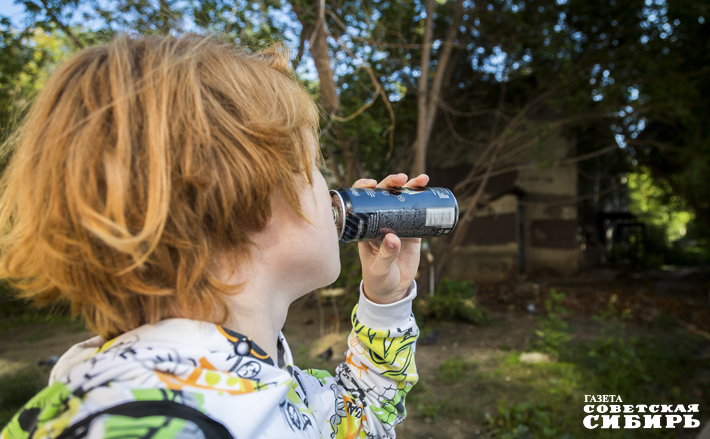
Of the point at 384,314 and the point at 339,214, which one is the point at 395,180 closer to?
the point at 339,214

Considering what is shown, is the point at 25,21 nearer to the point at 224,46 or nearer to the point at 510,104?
the point at 224,46

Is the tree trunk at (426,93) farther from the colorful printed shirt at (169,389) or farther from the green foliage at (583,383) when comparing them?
the colorful printed shirt at (169,389)

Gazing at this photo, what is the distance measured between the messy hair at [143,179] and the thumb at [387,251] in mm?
341

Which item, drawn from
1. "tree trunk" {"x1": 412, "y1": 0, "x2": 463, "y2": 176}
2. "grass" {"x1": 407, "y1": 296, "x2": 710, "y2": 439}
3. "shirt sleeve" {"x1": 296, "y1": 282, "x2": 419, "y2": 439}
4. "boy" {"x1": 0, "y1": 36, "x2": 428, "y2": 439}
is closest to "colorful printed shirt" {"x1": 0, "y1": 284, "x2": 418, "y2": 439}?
"boy" {"x1": 0, "y1": 36, "x2": 428, "y2": 439}

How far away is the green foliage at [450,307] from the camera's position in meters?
5.64

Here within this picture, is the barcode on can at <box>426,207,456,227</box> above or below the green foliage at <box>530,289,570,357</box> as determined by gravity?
above

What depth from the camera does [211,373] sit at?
594mm

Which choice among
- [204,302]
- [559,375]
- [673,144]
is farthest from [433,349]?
[673,144]

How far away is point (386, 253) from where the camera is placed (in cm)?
104

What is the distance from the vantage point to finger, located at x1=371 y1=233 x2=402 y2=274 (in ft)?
3.36

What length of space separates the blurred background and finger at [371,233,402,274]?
645 mm

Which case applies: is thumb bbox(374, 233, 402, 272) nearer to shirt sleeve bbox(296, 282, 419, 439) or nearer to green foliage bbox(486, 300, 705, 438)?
shirt sleeve bbox(296, 282, 419, 439)

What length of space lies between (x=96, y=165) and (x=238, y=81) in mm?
249

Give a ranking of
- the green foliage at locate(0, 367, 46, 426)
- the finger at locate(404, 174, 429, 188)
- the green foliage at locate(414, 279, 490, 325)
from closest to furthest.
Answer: the finger at locate(404, 174, 429, 188) < the green foliage at locate(0, 367, 46, 426) < the green foliage at locate(414, 279, 490, 325)
